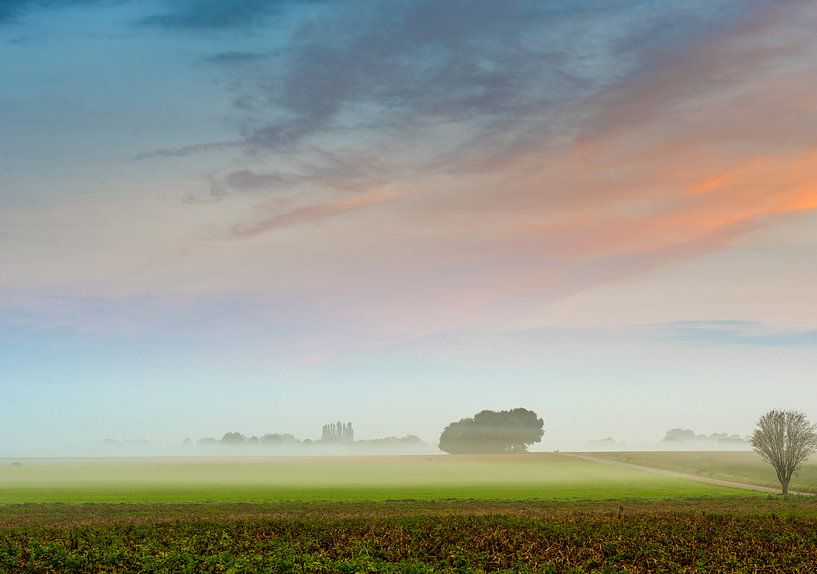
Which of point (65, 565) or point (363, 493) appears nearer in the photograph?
point (65, 565)

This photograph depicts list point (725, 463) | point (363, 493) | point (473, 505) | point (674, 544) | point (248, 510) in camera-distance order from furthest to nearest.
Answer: point (725, 463)
point (363, 493)
point (473, 505)
point (248, 510)
point (674, 544)

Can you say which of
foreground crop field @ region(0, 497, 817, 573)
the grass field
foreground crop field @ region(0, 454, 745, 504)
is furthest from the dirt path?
foreground crop field @ region(0, 497, 817, 573)

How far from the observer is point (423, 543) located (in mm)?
31266

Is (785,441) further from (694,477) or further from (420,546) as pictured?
(420,546)

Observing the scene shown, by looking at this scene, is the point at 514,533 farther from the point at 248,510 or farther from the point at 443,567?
the point at 248,510

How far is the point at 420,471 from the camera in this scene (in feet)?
398

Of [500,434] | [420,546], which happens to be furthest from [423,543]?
[500,434]

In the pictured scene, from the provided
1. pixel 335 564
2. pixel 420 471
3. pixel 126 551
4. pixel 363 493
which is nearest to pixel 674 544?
pixel 335 564

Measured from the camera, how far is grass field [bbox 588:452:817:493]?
9281 centimetres

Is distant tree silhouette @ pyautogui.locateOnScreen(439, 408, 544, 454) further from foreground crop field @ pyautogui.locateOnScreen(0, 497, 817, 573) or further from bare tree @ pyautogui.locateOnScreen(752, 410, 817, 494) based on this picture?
foreground crop field @ pyautogui.locateOnScreen(0, 497, 817, 573)

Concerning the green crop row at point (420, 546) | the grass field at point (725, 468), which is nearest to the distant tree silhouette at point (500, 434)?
the grass field at point (725, 468)

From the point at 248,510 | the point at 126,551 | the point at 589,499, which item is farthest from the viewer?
the point at 589,499

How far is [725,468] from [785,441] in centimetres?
5111

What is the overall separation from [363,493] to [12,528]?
125ft
